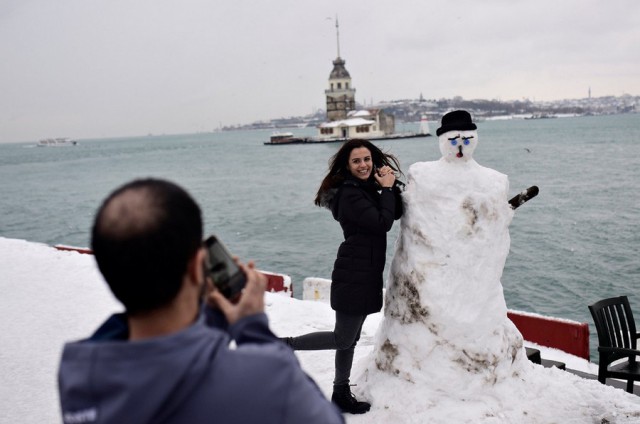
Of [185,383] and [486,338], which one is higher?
[185,383]

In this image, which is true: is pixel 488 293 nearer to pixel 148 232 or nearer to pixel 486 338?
pixel 486 338

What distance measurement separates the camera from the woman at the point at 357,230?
365cm

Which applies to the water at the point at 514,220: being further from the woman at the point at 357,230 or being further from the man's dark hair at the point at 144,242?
the man's dark hair at the point at 144,242

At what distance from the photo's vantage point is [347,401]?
3990 mm

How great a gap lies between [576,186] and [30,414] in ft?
111

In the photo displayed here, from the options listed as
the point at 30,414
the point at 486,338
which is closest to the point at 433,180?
the point at 486,338

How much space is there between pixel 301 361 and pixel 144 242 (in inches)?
162

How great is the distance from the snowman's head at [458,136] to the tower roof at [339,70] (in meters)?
85.9

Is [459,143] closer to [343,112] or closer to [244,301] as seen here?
[244,301]

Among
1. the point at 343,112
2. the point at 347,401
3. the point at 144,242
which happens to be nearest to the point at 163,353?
the point at 144,242

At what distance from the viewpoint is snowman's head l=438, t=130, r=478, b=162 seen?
12.9 ft

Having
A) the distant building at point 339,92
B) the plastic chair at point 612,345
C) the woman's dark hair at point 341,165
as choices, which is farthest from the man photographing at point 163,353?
the distant building at point 339,92

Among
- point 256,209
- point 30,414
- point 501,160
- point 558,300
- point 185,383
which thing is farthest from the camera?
point 501,160

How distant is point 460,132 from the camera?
3.93m
